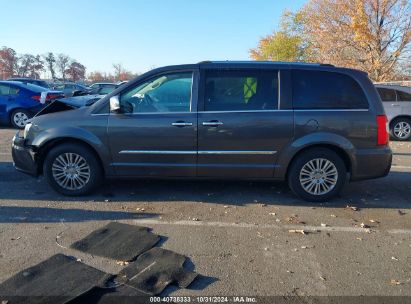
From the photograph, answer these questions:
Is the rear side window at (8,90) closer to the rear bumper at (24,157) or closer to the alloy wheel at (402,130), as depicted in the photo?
the rear bumper at (24,157)

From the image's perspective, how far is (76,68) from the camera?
8406cm

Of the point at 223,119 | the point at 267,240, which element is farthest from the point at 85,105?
the point at 267,240

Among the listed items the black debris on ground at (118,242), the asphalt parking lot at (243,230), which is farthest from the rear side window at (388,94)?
the black debris on ground at (118,242)

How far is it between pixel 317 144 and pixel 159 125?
2172 millimetres

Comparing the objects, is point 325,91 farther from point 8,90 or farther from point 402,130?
point 8,90

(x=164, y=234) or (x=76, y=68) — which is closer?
(x=164, y=234)

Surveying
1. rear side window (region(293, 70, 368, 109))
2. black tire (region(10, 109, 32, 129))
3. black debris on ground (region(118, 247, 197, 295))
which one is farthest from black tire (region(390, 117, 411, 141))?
black tire (region(10, 109, 32, 129))

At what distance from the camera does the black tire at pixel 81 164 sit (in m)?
5.32

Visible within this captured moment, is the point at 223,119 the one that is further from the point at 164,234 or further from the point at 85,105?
the point at 85,105

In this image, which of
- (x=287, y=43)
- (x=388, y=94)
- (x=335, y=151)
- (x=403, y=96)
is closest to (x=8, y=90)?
(x=335, y=151)

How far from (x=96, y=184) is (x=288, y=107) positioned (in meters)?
2.90

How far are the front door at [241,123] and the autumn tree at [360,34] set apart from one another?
1043 inches

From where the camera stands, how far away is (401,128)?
11648 mm

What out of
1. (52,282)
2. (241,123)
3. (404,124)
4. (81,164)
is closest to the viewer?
(52,282)
